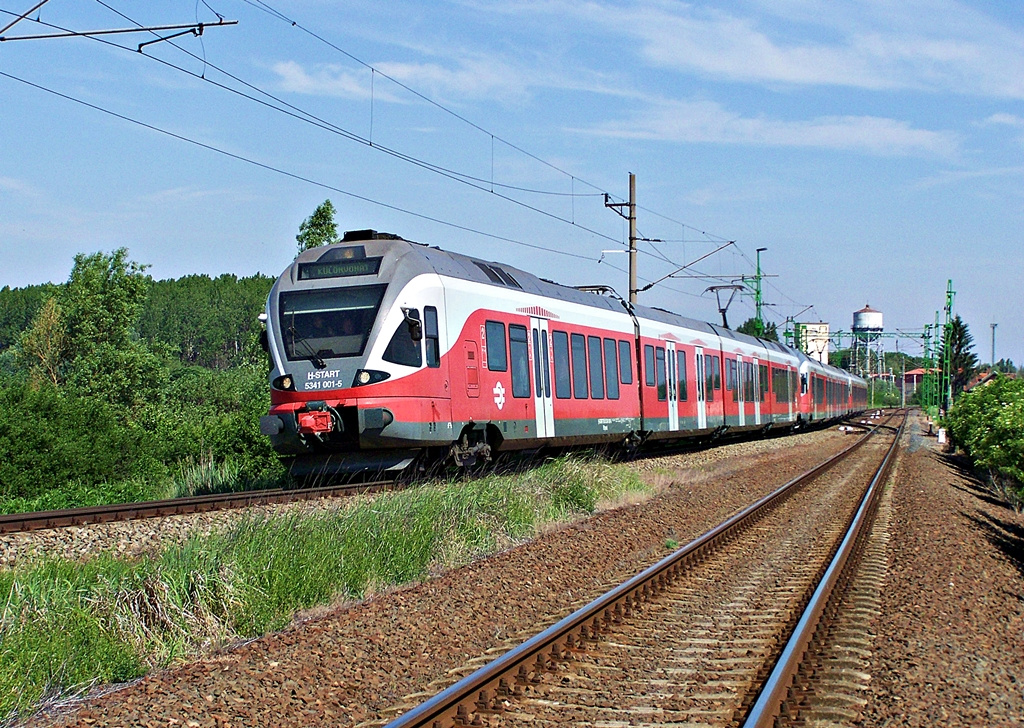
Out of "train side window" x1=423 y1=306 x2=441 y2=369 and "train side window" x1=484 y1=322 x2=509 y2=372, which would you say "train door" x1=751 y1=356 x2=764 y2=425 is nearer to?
"train side window" x1=484 y1=322 x2=509 y2=372

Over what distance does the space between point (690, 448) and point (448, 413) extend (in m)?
16.8

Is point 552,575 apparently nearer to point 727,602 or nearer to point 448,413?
point 727,602

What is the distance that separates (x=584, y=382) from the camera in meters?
20.2

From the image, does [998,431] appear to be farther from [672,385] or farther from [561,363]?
[561,363]

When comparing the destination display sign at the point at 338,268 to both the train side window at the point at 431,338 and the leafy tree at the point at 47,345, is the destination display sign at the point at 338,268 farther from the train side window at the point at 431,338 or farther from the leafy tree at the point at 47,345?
the leafy tree at the point at 47,345

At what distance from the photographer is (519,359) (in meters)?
17.5

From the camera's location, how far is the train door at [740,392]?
32.8 m

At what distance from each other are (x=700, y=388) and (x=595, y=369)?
336 inches

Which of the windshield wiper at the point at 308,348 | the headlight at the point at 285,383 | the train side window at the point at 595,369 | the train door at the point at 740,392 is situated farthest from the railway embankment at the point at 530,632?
the train door at the point at 740,392

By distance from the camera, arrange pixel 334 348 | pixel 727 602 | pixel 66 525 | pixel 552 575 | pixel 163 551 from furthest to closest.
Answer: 1. pixel 334 348
2. pixel 66 525
3. pixel 552 575
4. pixel 727 602
5. pixel 163 551

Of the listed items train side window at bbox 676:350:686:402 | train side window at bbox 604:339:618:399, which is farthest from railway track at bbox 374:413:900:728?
train side window at bbox 676:350:686:402

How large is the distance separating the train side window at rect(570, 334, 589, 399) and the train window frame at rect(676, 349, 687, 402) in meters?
6.79

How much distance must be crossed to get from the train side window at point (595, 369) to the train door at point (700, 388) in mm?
7595

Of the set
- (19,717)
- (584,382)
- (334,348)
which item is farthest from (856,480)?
(19,717)
